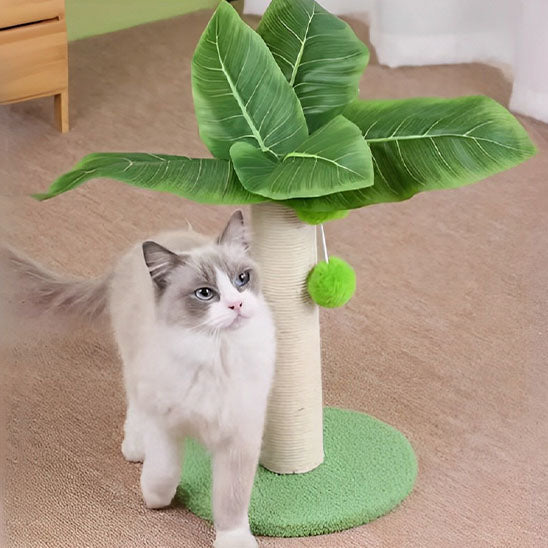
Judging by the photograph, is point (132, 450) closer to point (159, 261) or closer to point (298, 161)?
point (159, 261)

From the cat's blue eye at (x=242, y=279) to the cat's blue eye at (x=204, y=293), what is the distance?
38 mm

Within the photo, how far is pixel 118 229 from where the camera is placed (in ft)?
7.79

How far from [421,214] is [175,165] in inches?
46.2

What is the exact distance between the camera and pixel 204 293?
1.37 meters

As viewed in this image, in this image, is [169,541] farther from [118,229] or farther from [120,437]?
[118,229]

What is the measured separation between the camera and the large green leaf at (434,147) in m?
1.39

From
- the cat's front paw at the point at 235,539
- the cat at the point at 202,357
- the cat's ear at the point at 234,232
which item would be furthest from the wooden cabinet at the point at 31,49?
the cat's front paw at the point at 235,539

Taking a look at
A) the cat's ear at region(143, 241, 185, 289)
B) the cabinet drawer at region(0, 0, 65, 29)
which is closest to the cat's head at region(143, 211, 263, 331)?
the cat's ear at region(143, 241, 185, 289)

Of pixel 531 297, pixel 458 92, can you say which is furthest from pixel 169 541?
pixel 458 92

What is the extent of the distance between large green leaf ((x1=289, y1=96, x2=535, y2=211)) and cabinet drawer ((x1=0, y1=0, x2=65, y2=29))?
1398 mm

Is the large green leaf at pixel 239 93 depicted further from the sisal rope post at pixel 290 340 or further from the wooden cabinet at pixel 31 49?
the wooden cabinet at pixel 31 49

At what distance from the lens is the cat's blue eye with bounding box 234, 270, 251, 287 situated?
139 cm

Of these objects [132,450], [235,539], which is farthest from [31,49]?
[235,539]

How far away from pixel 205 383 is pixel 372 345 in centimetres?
67
